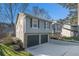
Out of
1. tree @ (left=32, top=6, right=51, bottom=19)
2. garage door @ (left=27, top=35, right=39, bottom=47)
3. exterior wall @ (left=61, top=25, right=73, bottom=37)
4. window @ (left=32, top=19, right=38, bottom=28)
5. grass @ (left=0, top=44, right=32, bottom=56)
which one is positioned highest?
tree @ (left=32, top=6, right=51, bottom=19)

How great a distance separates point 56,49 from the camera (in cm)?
455

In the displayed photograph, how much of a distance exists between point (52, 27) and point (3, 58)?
3.10ft

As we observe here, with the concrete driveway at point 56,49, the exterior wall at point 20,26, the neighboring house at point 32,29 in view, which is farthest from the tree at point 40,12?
the concrete driveway at point 56,49

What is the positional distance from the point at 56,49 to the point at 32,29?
51 centimetres

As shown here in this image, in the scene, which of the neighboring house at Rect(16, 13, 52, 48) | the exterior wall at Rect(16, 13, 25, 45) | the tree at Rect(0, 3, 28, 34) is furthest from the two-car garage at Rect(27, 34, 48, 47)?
the tree at Rect(0, 3, 28, 34)

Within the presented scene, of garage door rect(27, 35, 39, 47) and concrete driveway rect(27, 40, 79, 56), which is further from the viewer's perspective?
garage door rect(27, 35, 39, 47)

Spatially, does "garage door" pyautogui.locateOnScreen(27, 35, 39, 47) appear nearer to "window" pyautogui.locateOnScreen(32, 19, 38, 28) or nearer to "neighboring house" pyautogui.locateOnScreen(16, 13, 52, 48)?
"neighboring house" pyautogui.locateOnScreen(16, 13, 52, 48)

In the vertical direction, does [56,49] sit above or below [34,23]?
below

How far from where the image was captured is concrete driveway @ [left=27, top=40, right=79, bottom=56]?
14.8 ft

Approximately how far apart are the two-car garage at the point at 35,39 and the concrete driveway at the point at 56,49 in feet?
0.25

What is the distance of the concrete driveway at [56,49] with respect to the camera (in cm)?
450

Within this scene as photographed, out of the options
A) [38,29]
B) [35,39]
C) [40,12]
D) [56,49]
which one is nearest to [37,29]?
[38,29]

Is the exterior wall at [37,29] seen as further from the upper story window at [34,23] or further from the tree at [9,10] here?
the tree at [9,10]

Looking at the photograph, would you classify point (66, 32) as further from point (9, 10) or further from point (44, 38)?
point (9, 10)
